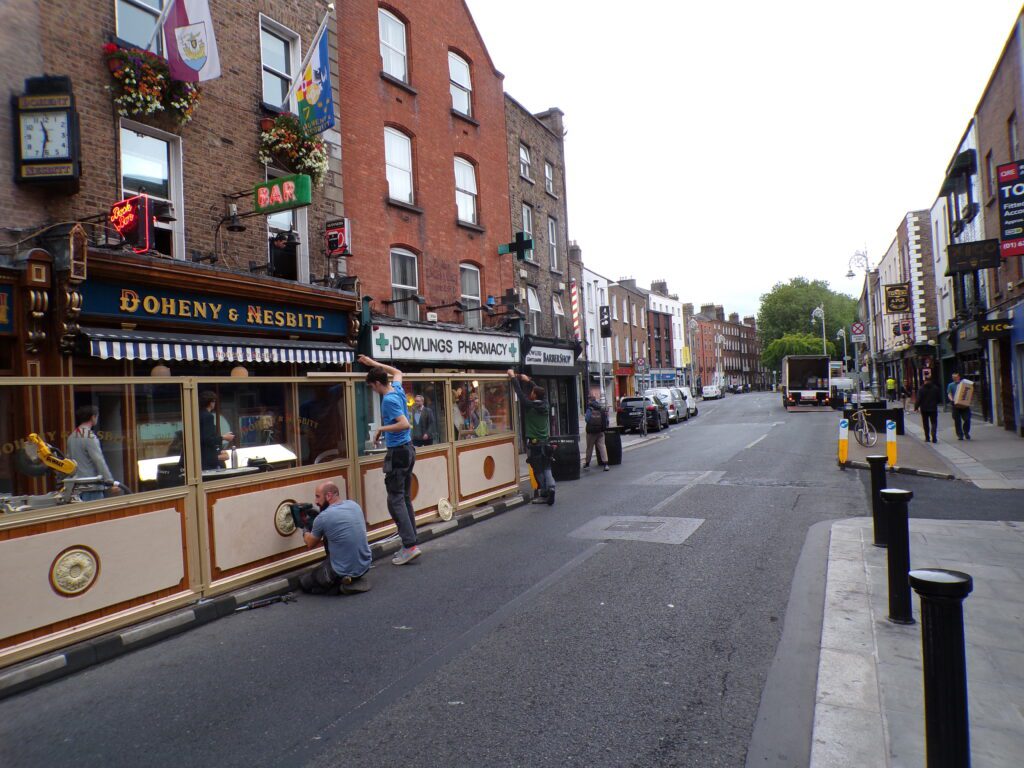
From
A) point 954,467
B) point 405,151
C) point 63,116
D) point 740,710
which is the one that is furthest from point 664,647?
point 405,151

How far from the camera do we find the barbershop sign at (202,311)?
927 cm

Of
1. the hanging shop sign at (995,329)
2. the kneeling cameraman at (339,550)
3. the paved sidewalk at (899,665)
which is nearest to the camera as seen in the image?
the paved sidewalk at (899,665)

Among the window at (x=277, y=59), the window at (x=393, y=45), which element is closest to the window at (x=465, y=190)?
the window at (x=393, y=45)

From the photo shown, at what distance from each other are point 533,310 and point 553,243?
12.5ft

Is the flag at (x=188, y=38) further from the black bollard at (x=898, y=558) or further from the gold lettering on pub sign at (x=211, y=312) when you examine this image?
the black bollard at (x=898, y=558)

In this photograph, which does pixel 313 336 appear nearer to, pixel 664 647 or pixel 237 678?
pixel 237 678

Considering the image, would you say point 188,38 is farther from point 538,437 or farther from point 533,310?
point 533,310

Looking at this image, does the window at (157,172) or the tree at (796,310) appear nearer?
the window at (157,172)

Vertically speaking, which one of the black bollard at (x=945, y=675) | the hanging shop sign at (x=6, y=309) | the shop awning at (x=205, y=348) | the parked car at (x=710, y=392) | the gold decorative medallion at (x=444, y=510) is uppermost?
the hanging shop sign at (x=6, y=309)

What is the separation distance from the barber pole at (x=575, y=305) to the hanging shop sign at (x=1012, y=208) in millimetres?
13932

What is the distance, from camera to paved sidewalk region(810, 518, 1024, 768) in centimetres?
326

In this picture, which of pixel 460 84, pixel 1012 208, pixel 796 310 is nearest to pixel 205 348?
pixel 460 84

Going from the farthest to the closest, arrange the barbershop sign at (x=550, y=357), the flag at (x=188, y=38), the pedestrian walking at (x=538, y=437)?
the barbershop sign at (x=550, y=357)
the pedestrian walking at (x=538, y=437)
the flag at (x=188, y=38)

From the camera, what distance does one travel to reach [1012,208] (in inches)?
580
